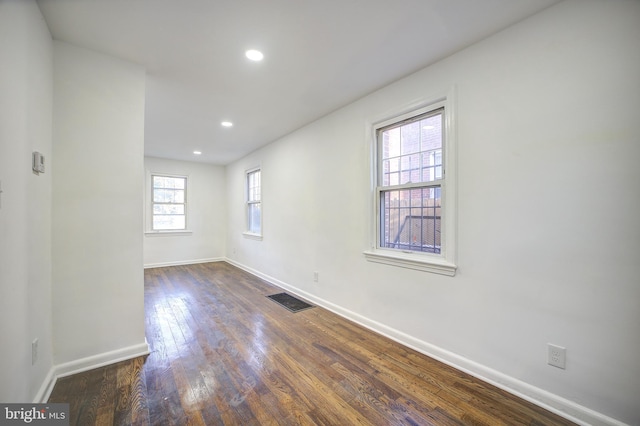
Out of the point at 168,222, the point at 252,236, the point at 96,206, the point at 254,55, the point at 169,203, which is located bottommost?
the point at 252,236

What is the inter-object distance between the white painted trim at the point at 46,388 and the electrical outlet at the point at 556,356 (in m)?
3.24

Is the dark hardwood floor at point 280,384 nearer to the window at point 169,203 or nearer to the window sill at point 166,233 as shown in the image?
the window sill at point 166,233

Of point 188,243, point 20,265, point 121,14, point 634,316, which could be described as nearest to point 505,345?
point 634,316

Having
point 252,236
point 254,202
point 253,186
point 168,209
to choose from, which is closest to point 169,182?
point 168,209

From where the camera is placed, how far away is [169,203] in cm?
630

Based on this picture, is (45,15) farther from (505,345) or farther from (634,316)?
(634,316)

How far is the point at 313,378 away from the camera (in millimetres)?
1985

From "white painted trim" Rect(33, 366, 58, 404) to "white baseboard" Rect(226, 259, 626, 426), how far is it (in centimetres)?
257

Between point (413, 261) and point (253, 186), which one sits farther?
point (253, 186)

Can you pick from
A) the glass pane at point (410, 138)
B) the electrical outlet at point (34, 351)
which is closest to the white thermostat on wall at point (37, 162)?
the electrical outlet at point (34, 351)

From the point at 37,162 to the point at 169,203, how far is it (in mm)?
4995

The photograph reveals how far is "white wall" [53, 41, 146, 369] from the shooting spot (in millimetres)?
2012

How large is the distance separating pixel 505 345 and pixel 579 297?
58 centimetres

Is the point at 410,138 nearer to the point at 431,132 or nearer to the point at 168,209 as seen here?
the point at 431,132
